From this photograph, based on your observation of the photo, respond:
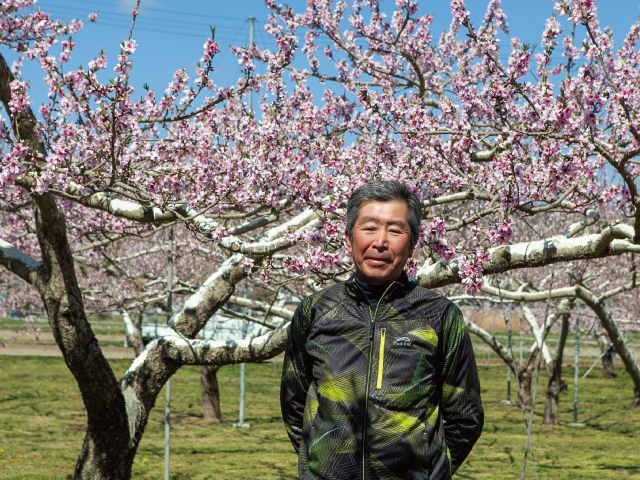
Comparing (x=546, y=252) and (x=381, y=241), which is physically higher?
(x=546, y=252)

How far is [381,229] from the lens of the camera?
2.38 metres

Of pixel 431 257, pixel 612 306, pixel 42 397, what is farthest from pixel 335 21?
pixel 612 306

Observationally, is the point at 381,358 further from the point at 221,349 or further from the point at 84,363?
the point at 84,363

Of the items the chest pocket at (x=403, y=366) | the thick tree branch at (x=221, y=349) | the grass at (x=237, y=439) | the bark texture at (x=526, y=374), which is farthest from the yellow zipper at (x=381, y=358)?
the bark texture at (x=526, y=374)

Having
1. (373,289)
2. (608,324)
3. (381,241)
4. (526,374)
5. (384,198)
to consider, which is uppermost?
(384,198)

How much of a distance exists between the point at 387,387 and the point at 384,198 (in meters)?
0.69

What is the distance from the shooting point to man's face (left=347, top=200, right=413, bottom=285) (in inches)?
92.6

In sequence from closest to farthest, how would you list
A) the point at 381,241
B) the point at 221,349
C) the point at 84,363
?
the point at 381,241 < the point at 221,349 < the point at 84,363

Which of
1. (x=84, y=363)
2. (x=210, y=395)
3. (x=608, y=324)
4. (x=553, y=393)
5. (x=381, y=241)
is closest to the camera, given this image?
(x=381, y=241)

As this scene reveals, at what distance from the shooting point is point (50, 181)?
4.27 m

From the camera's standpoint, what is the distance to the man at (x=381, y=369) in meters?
2.20

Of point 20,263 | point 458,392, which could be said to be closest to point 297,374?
point 458,392

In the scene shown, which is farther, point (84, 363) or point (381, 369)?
point (84, 363)

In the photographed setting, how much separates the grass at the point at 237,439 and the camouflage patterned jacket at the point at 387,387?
297 inches
